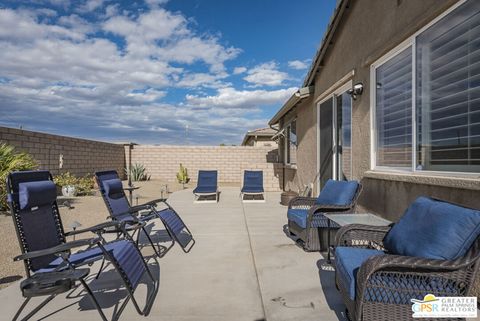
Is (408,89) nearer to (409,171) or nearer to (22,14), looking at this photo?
(409,171)

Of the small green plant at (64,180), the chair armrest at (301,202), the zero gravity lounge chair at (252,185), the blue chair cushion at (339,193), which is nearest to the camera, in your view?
the blue chair cushion at (339,193)

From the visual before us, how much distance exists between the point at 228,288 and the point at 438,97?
3.25 meters

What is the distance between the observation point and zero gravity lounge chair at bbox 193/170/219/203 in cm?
1050

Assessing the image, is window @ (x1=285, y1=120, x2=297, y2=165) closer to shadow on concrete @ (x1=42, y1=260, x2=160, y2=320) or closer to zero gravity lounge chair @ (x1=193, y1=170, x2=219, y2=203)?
zero gravity lounge chair @ (x1=193, y1=170, x2=219, y2=203)

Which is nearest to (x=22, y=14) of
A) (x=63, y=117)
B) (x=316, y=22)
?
(x=316, y=22)

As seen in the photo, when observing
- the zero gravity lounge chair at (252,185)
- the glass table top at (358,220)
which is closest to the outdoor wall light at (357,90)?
the glass table top at (358,220)

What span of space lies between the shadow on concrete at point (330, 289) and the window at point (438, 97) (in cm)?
172

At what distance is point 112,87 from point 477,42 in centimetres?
3865

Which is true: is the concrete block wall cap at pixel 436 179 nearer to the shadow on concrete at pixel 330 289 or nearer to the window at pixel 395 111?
the window at pixel 395 111

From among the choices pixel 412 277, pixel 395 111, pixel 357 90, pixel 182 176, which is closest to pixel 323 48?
pixel 357 90

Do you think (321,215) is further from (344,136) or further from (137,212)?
(137,212)

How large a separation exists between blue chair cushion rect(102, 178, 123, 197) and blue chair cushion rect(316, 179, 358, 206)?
3.66m

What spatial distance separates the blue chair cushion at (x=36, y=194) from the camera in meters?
3.23

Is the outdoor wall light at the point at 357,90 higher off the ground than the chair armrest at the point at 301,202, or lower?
higher
